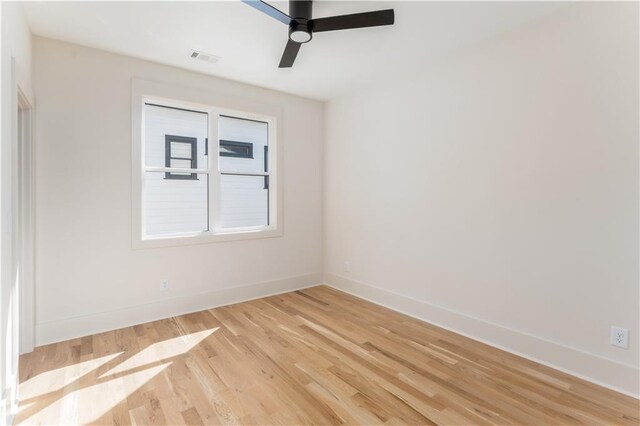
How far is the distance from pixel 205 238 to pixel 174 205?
0.49 m

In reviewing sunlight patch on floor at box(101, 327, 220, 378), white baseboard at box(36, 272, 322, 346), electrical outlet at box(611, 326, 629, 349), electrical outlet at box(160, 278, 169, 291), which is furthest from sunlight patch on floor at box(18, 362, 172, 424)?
electrical outlet at box(611, 326, 629, 349)

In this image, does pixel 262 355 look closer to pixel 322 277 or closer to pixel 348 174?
pixel 322 277

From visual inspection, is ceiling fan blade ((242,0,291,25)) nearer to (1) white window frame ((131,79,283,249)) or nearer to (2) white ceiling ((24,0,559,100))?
(2) white ceiling ((24,0,559,100))

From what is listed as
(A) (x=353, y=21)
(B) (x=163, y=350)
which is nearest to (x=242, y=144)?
(A) (x=353, y=21)

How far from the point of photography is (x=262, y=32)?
262 centimetres

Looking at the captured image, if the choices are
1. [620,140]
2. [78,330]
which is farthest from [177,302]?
[620,140]

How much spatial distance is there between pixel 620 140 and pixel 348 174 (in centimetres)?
262

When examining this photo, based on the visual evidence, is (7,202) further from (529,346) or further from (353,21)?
(529,346)

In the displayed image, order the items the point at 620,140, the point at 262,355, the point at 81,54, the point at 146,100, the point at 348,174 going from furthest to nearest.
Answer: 1. the point at 348,174
2. the point at 146,100
3. the point at 81,54
4. the point at 262,355
5. the point at 620,140

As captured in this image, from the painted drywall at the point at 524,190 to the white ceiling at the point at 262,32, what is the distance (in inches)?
11.5

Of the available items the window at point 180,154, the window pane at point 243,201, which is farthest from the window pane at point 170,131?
the window pane at point 243,201

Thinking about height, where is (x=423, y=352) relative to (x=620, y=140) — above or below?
below

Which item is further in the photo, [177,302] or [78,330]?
[177,302]

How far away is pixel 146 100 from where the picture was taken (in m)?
3.23
